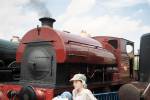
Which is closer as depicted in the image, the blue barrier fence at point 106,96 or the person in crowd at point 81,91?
the person in crowd at point 81,91

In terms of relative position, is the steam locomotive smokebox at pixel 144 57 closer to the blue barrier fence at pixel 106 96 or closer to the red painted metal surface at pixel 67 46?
the blue barrier fence at pixel 106 96

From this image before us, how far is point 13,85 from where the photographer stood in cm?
808

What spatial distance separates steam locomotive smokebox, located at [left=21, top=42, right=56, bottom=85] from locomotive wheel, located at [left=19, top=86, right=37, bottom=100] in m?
0.54

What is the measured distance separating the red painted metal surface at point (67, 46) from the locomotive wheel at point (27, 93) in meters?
0.97

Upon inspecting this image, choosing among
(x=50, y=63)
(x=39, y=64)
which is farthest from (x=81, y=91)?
(x=39, y=64)

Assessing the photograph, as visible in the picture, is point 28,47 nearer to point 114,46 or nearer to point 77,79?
point 77,79

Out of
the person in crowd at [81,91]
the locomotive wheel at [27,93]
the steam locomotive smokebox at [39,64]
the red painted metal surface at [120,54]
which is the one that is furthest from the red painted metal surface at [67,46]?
the person in crowd at [81,91]

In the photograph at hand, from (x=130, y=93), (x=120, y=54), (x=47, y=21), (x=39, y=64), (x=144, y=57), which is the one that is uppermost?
(x=47, y=21)

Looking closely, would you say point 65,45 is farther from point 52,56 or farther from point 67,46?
point 52,56

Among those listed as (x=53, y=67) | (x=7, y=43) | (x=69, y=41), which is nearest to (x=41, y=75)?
(x=53, y=67)

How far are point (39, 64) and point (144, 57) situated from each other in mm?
2656

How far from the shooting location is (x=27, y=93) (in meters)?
7.32

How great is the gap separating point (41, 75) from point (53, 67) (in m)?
0.46

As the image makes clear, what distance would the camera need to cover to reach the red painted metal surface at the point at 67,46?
25.2ft
